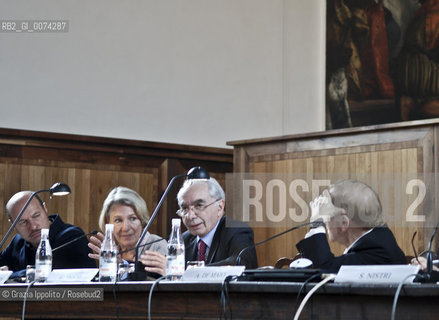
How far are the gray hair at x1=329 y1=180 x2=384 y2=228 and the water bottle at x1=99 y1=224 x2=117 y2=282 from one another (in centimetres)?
109

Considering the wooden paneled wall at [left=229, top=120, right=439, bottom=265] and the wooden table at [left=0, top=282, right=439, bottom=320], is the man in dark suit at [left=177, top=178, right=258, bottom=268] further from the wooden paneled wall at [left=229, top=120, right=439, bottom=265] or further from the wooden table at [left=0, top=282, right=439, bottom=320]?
the wooden paneled wall at [left=229, top=120, right=439, bottom=265]

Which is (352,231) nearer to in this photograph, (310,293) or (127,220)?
(310,293)

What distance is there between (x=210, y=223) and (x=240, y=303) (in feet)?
5.69

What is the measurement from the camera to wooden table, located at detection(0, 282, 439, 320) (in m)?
2.63

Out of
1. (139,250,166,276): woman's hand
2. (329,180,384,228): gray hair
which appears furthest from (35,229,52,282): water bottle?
(329,180,384,228): gray hair

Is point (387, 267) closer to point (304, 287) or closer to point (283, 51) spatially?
point (304, 287)

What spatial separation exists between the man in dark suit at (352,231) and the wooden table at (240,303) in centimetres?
87

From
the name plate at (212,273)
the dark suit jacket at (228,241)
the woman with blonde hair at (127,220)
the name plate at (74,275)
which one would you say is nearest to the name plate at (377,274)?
the name plate at (212,273)

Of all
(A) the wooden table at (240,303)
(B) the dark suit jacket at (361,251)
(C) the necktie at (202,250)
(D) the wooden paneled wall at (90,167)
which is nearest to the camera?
(A) the wooden table at (240,303)

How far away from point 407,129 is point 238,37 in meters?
3.29

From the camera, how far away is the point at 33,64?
305 inches

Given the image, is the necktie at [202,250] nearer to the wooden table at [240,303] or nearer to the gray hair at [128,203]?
the gray hair at [128,203]

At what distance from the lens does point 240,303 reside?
3039 mm

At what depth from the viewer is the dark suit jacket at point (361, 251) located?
3852mm
